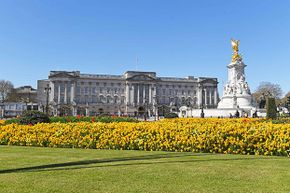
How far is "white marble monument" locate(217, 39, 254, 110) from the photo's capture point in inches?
2104

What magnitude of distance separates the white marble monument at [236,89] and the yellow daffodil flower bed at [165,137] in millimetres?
42033

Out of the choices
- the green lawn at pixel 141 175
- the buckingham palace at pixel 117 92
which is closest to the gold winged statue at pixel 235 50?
the green lawn at pixel 141 175

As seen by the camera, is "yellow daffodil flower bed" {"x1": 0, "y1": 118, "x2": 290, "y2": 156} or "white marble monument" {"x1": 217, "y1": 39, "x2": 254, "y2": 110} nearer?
"yellow daffodil flower bed" {"x1": 0, "y1": 118, "x2": 290, "y2": 156}

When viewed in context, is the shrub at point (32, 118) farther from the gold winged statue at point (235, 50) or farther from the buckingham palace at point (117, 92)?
the buckingham palace at point (117, 92)

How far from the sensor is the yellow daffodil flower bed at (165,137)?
11.1 meters

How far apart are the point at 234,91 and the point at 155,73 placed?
82608mm

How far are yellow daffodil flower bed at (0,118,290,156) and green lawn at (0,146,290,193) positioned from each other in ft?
5.74

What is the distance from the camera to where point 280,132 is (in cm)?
1096

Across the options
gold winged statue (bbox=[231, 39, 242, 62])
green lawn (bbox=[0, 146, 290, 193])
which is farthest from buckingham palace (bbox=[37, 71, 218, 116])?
green lawn (bbox=[0, 146, 290, 193])

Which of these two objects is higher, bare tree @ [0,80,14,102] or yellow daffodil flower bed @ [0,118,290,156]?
bare tree @ [0,80,14,102]

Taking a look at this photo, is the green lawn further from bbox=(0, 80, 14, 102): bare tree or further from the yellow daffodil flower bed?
bbox=(0, 80, 14, 102): bare tree

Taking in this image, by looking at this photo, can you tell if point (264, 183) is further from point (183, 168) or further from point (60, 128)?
point (60, 128)

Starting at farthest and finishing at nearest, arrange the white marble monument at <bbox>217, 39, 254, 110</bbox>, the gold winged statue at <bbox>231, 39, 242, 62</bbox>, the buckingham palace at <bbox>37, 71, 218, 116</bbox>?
the buckingham palace at <bbox>37, 71, 218, 116</bbox>, the gold winged statue at <bbox>231, 39, 242, 62</bbox>, the white marble monument at <bbox>217, 39, 254, 110</bbox>

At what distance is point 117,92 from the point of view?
431 feet
